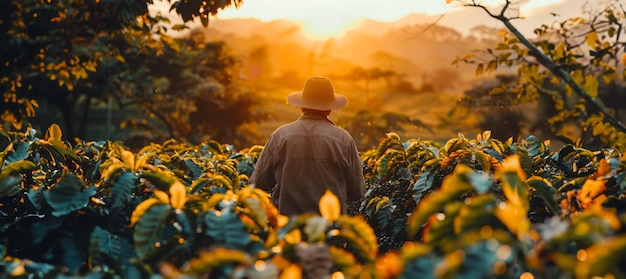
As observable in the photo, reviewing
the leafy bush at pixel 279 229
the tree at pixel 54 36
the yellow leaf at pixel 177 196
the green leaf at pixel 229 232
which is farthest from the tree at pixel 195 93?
the green leaf at pixel 229 232

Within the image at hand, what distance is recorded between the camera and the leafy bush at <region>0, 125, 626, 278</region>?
1.54 metres

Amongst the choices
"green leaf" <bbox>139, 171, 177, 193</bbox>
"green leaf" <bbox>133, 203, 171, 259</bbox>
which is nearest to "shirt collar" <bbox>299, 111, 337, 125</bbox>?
"green leaf" <bbox>139, 171, 177, 193</bbox>

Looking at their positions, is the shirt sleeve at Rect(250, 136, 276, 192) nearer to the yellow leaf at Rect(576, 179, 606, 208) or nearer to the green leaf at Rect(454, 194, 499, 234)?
the yellow leaf at Rect(576, 179, 606, 208)

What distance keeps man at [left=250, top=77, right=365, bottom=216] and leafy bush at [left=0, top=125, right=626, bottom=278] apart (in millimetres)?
489

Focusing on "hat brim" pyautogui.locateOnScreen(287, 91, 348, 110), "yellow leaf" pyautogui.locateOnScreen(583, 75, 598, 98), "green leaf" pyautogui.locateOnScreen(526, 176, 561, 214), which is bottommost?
"yellow leaf" pyautogui.locateOnScreen(583, 75, 598, 98)

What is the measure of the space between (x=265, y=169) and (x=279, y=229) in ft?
8.49

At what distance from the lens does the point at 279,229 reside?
2025mm

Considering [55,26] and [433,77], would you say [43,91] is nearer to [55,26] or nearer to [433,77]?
[55,26]

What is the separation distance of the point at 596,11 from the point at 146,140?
27.0m

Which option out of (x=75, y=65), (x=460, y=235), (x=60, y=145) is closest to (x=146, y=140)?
(x=75, y=65)

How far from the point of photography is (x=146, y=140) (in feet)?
104

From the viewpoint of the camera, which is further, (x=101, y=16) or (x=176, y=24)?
(x=176, y=24)

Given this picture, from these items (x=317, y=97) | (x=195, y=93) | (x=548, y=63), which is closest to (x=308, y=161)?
(x=317, y=97)

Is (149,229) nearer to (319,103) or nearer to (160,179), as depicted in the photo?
(160,179)
